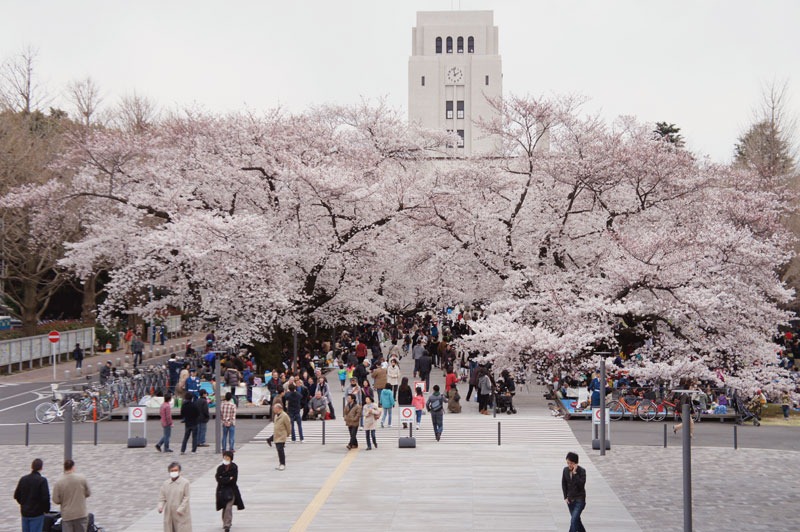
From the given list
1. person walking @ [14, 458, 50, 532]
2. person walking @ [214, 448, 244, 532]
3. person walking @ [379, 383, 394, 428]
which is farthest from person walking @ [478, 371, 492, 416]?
person walking @ [14, 458, 50, 532]

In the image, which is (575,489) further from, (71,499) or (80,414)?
(80,414)

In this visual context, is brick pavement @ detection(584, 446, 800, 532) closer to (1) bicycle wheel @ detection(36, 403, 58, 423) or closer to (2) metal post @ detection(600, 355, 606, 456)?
(2) metal post @ detection(600, 355, 606, 456)

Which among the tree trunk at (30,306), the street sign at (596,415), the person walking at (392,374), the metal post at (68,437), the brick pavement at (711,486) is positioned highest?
the tree trunk at (30,306)

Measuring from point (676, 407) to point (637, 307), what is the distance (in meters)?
4.74

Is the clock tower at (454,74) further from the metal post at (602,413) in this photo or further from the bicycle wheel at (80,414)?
the metal post at (602,413)

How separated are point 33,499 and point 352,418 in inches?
443

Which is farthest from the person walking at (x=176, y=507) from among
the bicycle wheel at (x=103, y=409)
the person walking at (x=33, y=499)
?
the bicycle wheel at (x=103, y=409)

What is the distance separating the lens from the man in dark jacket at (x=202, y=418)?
25172 millimetres

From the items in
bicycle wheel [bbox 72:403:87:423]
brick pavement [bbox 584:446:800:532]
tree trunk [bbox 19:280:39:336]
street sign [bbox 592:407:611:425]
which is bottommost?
brick pavement [bbox 584:446:800:532]

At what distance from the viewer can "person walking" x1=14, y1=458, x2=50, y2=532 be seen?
1451cm

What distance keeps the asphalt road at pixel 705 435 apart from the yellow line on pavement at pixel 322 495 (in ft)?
25.1

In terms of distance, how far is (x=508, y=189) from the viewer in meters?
41.9

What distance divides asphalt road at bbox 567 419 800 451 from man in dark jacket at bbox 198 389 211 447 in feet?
34.7

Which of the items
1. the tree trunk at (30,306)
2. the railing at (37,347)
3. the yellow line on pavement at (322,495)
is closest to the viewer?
the yellow line on pavement at (322,495)
